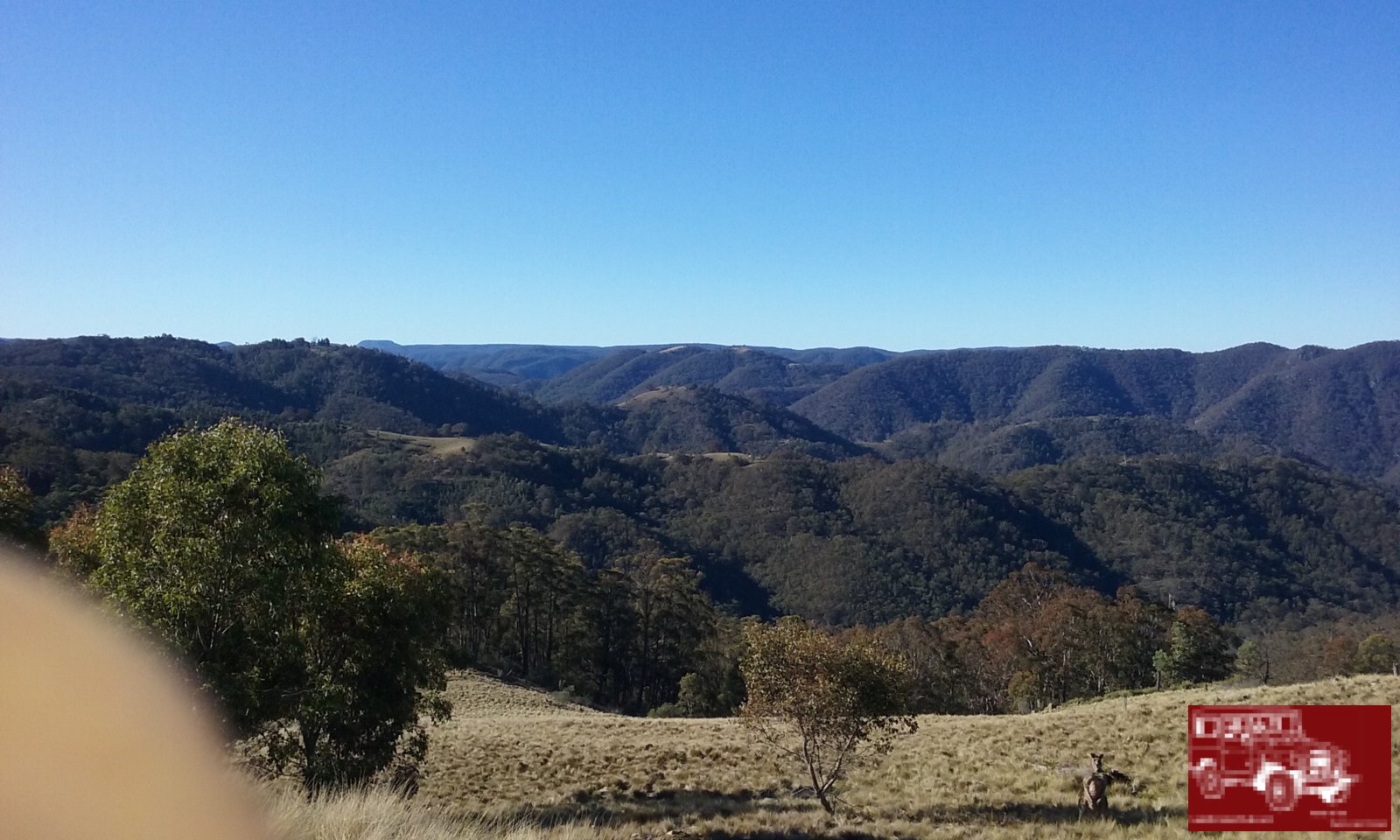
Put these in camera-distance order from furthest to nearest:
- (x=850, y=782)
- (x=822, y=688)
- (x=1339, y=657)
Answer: (x=1339, y=657) < (x=850, y=782) < (x=822, y=688)

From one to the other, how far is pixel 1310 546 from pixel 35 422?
968ft

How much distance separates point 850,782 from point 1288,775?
962cm

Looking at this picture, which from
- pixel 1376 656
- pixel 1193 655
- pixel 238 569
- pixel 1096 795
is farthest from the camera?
pixel 1376 656

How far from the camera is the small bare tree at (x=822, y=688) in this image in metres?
14.1

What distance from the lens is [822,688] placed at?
13836 millimetres

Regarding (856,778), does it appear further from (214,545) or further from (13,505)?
(13,505)

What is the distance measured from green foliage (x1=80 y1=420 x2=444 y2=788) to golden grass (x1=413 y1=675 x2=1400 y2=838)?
2.96 metres

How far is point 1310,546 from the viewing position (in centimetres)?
19975

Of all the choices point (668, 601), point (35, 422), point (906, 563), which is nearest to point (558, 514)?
point (906, 563)

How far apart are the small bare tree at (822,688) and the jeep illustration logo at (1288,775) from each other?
4700 mm

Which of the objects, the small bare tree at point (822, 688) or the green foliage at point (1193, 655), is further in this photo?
the green foliage at point (1193, 655)

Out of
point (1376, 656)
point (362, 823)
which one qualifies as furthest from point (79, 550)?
point (1376, 656)

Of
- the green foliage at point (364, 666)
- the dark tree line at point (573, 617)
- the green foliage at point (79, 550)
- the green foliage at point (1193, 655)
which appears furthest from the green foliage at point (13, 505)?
the green foliage at point (1193, 655)

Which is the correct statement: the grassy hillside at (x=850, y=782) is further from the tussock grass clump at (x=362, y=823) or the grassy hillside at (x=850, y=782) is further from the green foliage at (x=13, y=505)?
the green foliage at (x=13, y=505)
